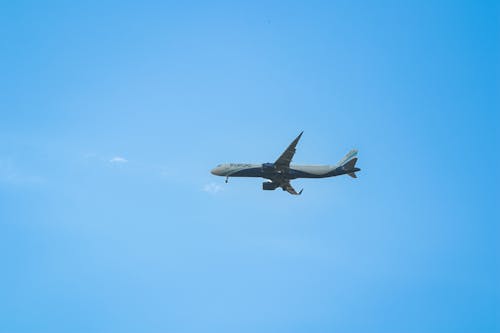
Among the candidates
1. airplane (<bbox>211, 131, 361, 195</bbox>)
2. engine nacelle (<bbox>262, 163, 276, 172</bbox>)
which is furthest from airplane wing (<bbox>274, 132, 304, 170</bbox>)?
engine nacelle (<bbox>262, 163, 276, 172</bbox>)

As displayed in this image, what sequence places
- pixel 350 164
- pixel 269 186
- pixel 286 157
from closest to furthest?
pixel 286 157 < pixel 350 164 < pixel 269 186

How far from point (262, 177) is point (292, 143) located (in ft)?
41.0

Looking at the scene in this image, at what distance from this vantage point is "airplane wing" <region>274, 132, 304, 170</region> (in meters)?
93.3

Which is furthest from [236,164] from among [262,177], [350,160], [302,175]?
[350,160]

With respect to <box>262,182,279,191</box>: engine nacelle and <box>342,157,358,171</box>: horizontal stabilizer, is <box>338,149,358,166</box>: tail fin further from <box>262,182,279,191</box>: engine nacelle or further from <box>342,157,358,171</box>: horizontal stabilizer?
<box>262,182,279,191</box>: engine nacelle

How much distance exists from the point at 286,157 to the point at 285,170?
3.89m

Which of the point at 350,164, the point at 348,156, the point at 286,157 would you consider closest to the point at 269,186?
the point at 286,157

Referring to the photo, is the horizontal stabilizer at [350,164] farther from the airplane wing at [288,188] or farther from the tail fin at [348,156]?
the airplane wing at [288,188]

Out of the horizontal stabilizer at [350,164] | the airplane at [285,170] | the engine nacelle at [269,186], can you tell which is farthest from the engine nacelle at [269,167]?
the horizontal stabilizer at [350,164]

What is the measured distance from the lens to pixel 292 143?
93.1 m

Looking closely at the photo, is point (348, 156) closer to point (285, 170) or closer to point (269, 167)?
point (285, 170)

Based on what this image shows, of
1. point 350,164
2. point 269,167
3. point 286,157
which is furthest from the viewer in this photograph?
point 350,164

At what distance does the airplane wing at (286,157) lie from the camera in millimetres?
93312

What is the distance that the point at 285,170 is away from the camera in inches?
3935
